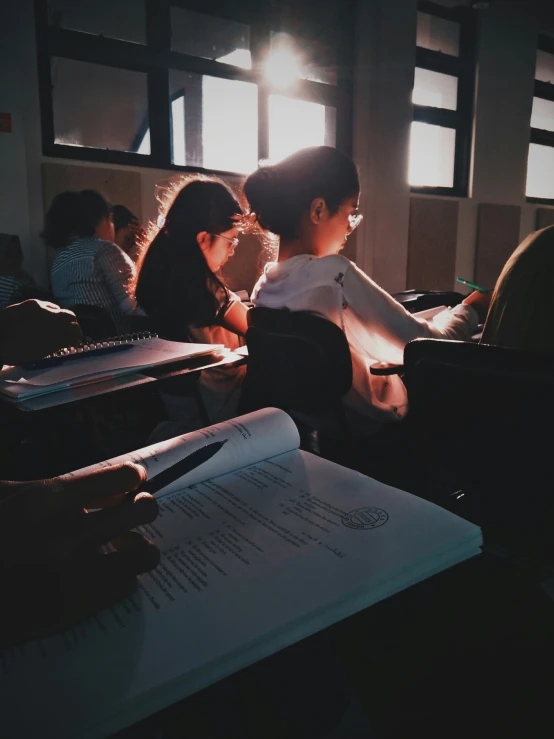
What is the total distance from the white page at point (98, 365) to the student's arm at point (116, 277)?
1.96 metres

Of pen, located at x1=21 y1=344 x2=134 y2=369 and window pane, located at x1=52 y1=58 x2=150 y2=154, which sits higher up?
window pane, located at x1=52 y1=58 x2=150 y2=154

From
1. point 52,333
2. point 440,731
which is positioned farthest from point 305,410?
point 440,731

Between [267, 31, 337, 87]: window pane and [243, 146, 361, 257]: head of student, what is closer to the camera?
[243, 146, 361, 257]: head of student

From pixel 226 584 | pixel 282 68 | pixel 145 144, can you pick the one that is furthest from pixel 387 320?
pixel 282 68

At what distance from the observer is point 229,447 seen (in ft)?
1.81

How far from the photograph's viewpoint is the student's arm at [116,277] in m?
2.81

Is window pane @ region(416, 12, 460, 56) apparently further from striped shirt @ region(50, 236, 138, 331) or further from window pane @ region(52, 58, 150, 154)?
striped shirt @ region(50, 236, 138, 331)

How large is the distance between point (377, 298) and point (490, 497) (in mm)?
629

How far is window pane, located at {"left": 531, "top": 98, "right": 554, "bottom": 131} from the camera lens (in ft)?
22.1

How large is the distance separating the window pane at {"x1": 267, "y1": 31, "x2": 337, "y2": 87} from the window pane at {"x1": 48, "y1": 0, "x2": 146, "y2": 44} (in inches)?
49.0

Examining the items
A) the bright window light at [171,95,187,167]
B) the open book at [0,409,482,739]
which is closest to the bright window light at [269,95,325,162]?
the bright window light at [171,95,187,167]

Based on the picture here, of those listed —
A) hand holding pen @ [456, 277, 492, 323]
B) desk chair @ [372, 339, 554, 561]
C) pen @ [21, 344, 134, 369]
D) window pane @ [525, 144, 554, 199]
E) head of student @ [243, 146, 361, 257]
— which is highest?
window pane @ [525, 144, 554, 199]

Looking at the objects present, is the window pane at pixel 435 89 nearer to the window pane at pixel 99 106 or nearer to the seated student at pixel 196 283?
the window pane at pixel 99 106

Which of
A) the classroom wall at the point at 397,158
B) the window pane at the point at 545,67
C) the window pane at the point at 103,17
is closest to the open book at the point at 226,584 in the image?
the classroom wall at the point at 397,158
